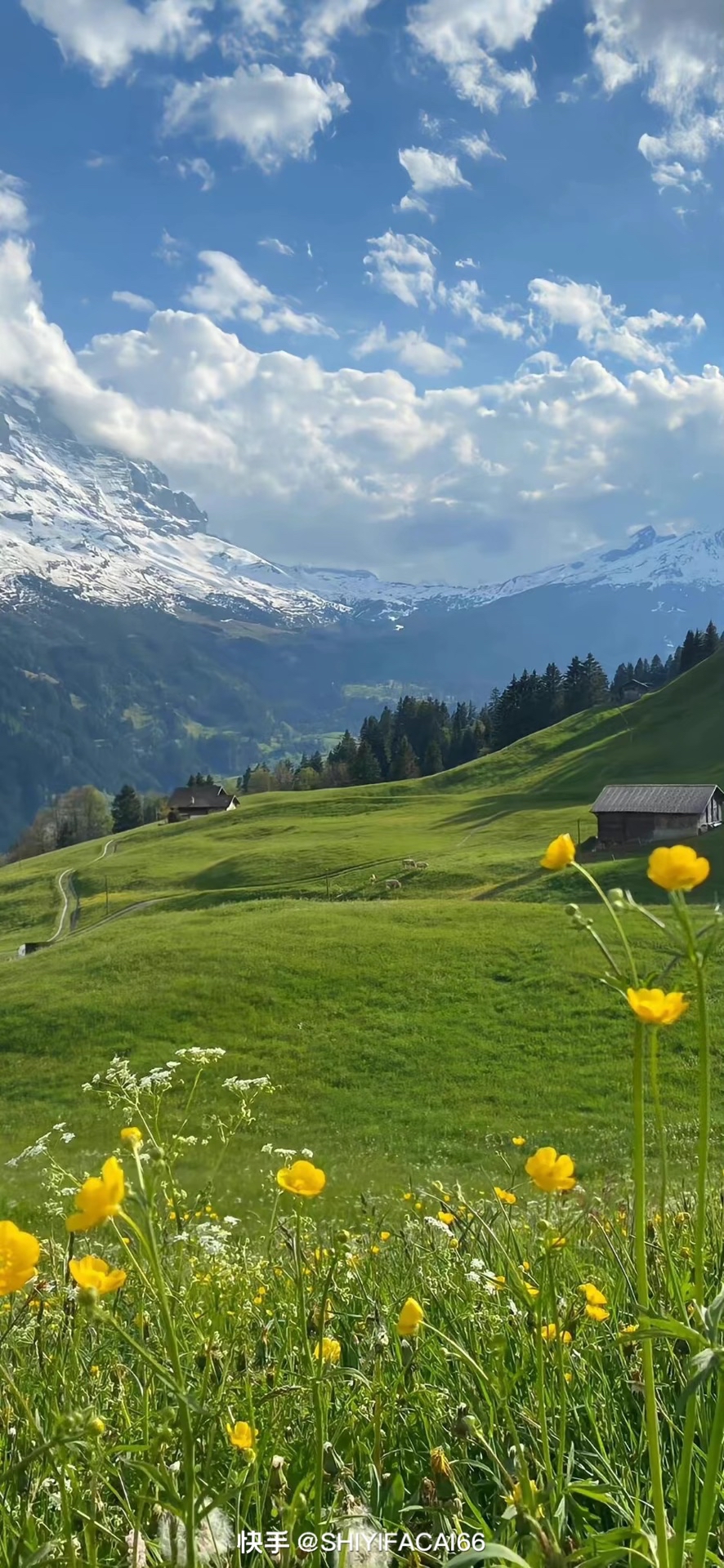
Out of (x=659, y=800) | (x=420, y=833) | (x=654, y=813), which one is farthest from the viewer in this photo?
(x=420, y=833)

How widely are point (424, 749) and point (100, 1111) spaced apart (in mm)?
102791

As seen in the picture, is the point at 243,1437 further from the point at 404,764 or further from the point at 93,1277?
the point at 404,764

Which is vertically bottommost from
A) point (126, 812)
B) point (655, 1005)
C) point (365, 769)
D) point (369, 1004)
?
point (369, 1004)

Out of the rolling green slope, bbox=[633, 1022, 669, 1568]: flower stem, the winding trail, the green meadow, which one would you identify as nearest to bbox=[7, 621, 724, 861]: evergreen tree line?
the rolling green slope

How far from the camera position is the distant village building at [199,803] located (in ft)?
387

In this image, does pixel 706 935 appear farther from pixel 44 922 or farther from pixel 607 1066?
pixel 44 922

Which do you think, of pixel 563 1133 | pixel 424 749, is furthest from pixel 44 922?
pixel 424 749

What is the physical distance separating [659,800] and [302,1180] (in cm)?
5777

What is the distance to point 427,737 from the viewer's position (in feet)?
428

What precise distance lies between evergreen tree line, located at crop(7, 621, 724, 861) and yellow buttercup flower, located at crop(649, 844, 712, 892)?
113437 millimetres

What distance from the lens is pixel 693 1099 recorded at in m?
24.4

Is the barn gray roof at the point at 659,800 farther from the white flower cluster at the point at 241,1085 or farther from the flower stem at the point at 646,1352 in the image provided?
the flower stem at the point at 646,1352

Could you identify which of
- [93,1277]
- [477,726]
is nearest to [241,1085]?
[93,1277]

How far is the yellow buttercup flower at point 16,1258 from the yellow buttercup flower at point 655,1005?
1.12 m
